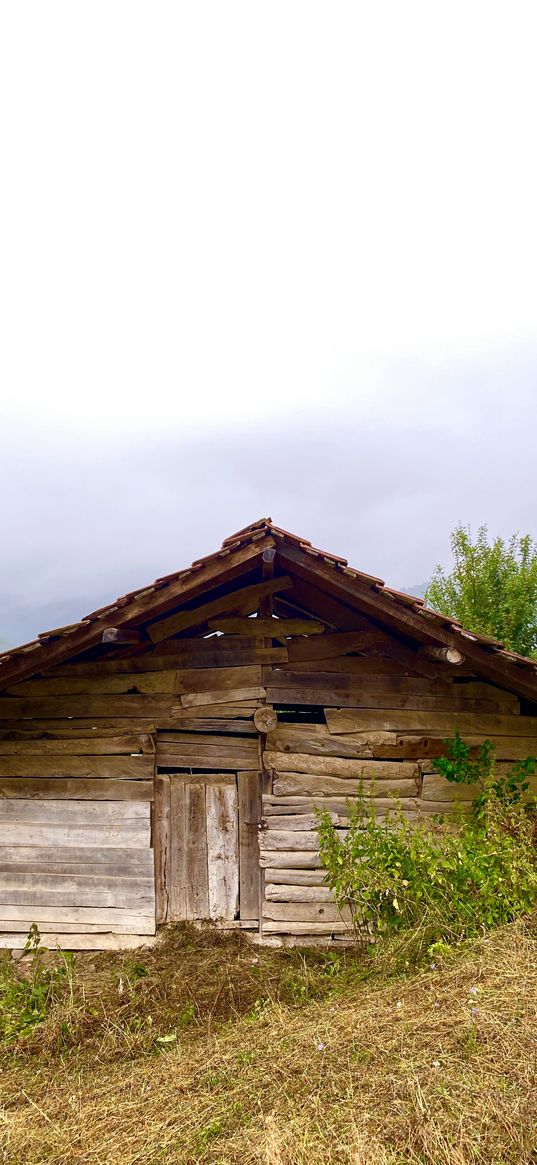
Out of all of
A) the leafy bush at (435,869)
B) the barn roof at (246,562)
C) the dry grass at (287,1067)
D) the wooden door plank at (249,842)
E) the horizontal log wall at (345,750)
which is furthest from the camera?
the wooden door plank at (249,842)

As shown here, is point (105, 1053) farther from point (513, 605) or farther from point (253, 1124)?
point (513, 605)

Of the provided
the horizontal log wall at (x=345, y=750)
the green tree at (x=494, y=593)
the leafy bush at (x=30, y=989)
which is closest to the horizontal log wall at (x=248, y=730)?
the horizontal log wall at (x=345, y=750)

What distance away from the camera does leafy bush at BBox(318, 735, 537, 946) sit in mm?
5414

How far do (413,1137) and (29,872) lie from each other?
4.68 metres

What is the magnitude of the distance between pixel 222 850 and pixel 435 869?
7.24 feet

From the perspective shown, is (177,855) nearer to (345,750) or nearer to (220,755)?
(220,755)

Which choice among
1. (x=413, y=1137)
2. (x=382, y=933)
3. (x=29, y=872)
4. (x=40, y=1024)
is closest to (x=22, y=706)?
(x=29, y=872)

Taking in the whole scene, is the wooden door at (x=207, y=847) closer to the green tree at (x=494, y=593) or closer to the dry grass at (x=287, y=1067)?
the dry grass at (x=287, y=1067)

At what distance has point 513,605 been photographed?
20.1 metres

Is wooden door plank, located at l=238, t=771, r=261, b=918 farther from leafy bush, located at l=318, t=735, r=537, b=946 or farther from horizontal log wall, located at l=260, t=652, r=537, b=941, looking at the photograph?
leafy bush, located at l=318, t=735, r=537, b=946

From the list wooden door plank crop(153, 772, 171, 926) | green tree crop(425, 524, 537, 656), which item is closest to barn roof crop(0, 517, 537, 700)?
wooden door plank crop(153, 772, 171, 926)

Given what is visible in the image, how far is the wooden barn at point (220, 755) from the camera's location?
6566mm

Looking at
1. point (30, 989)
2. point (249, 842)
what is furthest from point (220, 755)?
point (30, 989)

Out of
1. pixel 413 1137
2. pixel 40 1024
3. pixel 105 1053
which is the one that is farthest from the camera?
pixel 40 1024
